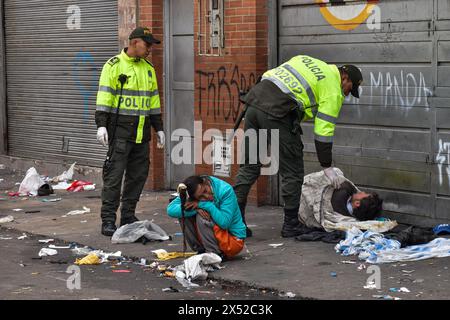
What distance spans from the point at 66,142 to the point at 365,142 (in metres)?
5.92

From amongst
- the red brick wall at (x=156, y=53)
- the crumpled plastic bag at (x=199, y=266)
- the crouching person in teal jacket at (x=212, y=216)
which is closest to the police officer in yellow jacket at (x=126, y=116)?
the crouching person in teal jacket at (x=212, y=216)

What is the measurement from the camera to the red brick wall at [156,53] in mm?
11836

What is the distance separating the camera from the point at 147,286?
7.34 meters

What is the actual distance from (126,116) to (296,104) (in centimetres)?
178

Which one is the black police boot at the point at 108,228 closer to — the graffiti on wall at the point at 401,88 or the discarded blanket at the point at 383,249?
the discarded blanket at the point at 383,249

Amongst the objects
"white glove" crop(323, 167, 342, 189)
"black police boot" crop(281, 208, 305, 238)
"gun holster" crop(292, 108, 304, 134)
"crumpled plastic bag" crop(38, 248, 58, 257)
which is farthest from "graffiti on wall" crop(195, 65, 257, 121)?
"crumpled plastic bag" crop(38, 248, 58, 257)

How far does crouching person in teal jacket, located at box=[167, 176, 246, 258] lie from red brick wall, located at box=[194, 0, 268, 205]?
2721mm

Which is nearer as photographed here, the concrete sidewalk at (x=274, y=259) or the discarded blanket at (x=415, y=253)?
the concrete sidewalk at (x=274, y=259)

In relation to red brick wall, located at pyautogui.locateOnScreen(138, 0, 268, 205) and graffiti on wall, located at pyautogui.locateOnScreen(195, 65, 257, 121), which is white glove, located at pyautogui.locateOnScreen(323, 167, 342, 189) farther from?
graffiti on wall, located at pyautogui.locateOnScreen(195, 65, 257, 121)

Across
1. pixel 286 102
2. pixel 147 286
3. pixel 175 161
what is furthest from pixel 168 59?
pixel 147 286

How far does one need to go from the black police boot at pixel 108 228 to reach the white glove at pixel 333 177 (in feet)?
7.47

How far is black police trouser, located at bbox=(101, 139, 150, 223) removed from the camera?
9227mm

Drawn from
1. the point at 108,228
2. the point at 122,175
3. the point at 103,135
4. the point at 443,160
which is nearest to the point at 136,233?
the point at 108,228

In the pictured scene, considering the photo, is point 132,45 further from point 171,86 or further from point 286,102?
point 171,86
